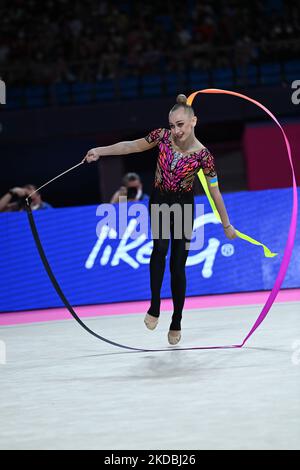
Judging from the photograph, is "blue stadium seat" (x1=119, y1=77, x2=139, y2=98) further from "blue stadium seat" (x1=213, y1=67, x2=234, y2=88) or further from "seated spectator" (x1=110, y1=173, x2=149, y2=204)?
"seated spectator" (x1=110, y1=173, x2=149, y2=204)

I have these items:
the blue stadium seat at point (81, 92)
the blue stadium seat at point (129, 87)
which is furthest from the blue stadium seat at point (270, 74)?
the blue stadium seat at point (81, 92)

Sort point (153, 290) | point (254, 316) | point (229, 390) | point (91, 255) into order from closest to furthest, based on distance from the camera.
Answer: point (229, 390)
point (153, 290)
point (254, 316)
point (91, 255)

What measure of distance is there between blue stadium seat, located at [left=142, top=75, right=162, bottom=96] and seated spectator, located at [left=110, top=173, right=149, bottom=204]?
195 inches

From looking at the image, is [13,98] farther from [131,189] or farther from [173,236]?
[173,236]

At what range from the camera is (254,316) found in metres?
6.36

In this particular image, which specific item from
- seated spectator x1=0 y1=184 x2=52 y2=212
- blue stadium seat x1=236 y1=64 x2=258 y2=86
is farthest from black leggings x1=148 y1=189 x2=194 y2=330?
blue stadium seat x1=236 y1=64 x2=258 y2=86

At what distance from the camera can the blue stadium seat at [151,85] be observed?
13.4m

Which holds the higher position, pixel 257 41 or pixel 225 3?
pixel 225 3

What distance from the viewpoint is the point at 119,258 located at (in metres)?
8.37

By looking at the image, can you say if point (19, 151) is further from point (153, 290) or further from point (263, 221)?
point (153, 290)

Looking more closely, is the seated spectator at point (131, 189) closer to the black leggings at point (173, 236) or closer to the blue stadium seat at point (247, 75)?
the black leggings at point (173, 236)

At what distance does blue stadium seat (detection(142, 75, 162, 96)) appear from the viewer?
13.4 metres

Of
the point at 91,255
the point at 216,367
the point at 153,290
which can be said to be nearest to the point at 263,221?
the point at 91,255

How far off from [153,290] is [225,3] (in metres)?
10.1
